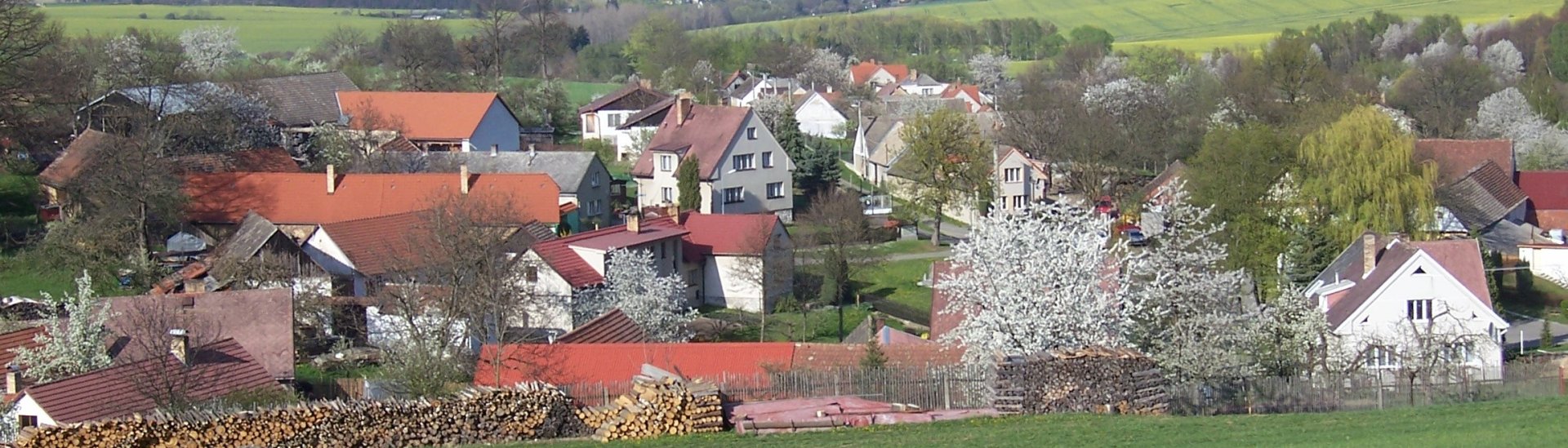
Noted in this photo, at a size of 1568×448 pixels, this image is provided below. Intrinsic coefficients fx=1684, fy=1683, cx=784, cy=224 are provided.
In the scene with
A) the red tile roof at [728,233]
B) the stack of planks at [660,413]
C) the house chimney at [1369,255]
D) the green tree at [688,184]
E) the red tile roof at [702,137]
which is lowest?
the stack of planks at [660,413]

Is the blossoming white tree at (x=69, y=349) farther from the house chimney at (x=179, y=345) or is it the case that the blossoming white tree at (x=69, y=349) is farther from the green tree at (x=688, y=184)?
the green tree at (x=688, y=184)

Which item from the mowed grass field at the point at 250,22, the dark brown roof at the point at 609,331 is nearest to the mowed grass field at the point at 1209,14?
the mowed grass field at the point at 250,22

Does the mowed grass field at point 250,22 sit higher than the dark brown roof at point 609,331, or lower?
higher

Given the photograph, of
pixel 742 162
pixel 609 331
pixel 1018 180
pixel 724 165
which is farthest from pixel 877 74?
pixel 609 331

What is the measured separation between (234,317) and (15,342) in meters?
3.73

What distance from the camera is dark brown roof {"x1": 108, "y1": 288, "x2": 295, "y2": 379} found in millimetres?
27062

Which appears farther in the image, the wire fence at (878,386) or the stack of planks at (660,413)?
the wire fence at (878,386)

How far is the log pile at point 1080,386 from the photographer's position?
61.9ft

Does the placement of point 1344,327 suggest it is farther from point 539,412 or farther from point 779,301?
point 539,412

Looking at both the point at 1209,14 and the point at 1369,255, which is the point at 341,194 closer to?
the point at 1369,255

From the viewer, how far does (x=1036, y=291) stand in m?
23.3

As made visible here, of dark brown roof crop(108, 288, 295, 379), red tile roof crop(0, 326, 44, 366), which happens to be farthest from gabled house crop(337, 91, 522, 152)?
red tile roof crop(0, 326, 44, 366)

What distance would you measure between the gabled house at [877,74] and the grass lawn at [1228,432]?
280 feet

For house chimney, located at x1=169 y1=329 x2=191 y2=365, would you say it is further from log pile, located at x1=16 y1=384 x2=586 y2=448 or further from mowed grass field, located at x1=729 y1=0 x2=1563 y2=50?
mowed grass field, located at x1=729 y1=0 x2=1563 y2=50
